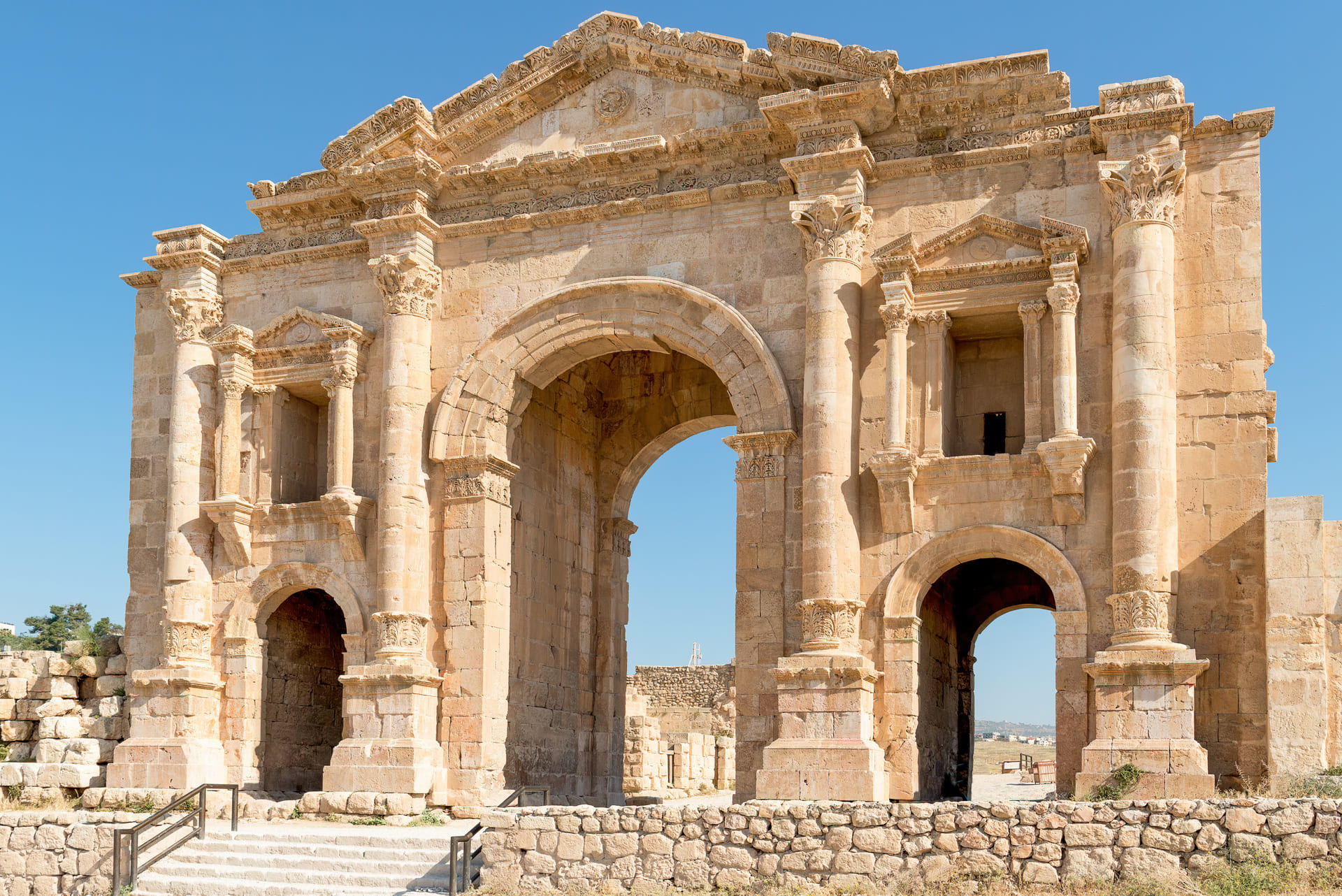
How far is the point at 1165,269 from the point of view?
15.7m

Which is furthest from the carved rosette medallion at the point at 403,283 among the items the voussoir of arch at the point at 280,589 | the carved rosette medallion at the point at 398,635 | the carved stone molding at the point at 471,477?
the carved rosette medallion at the point at 398,635

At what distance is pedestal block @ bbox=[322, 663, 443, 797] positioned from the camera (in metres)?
17.5

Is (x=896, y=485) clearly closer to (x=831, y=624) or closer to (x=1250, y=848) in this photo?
(x=831, y=624)

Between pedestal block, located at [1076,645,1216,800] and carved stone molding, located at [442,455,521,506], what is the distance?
7.67m

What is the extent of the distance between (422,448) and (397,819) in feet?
15.0

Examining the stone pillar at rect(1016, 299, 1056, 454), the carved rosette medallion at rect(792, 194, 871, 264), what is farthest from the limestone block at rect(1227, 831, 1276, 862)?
the carved rosette medallion at rect(792, 194, 871, 264)

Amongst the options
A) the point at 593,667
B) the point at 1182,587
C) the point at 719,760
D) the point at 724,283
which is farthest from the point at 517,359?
the point at 719,760

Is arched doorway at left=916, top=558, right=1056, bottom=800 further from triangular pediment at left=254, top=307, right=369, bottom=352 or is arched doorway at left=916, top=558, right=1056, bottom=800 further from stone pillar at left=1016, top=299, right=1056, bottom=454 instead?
triangular pediment at left=254, top=307, right=369, bottom=352

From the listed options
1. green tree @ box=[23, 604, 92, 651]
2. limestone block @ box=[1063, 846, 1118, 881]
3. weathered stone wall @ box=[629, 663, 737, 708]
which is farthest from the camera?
green tree @ box=[23, 604, 92, 651]

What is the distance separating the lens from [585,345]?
18875 mm

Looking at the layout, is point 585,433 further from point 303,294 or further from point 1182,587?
point 1182,587

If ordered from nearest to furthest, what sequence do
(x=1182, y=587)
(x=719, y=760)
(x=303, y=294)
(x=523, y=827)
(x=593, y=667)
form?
1. (x=523, y=827)
2. (x=1182, y=587)
3. (x=303, y=294)
4. (x=593, y=667)
5. (x=719, y=760)

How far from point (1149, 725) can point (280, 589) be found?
10.9 meters

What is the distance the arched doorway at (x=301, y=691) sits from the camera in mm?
19703
